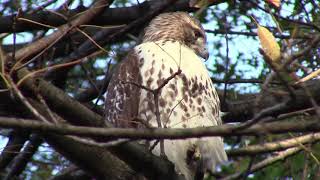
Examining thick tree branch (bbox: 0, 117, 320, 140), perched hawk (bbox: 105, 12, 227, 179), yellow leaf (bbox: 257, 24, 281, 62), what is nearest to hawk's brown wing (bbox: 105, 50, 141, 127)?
perched hawk (bbox: 105, 12, 227, 179)

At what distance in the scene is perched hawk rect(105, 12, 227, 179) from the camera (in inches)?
202

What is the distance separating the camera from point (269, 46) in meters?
3.13

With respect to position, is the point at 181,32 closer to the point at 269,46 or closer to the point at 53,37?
the point at 53,37

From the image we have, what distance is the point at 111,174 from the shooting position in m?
4.13

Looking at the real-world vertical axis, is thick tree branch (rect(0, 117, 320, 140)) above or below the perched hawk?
above

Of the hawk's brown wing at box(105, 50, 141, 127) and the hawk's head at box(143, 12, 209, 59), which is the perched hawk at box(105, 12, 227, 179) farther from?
the hawk's head at box(143, 12, 209, 59)

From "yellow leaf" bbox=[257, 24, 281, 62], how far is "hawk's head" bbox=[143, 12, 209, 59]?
8.87 feet

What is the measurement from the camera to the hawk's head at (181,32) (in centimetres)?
612

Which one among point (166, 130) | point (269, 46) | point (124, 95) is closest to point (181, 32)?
point (124, 95)

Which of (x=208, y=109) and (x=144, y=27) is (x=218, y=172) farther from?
(x=144, y=27)

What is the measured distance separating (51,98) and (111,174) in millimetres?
972

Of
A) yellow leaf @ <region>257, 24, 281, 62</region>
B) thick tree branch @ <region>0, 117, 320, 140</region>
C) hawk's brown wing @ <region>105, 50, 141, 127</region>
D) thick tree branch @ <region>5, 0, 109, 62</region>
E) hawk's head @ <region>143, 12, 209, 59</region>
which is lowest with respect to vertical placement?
hawk's brown wing @ <region>105, 50, 141, 127</region>

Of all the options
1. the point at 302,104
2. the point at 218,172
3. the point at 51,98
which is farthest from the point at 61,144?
the point at 218,172

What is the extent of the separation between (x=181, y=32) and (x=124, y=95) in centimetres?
105
